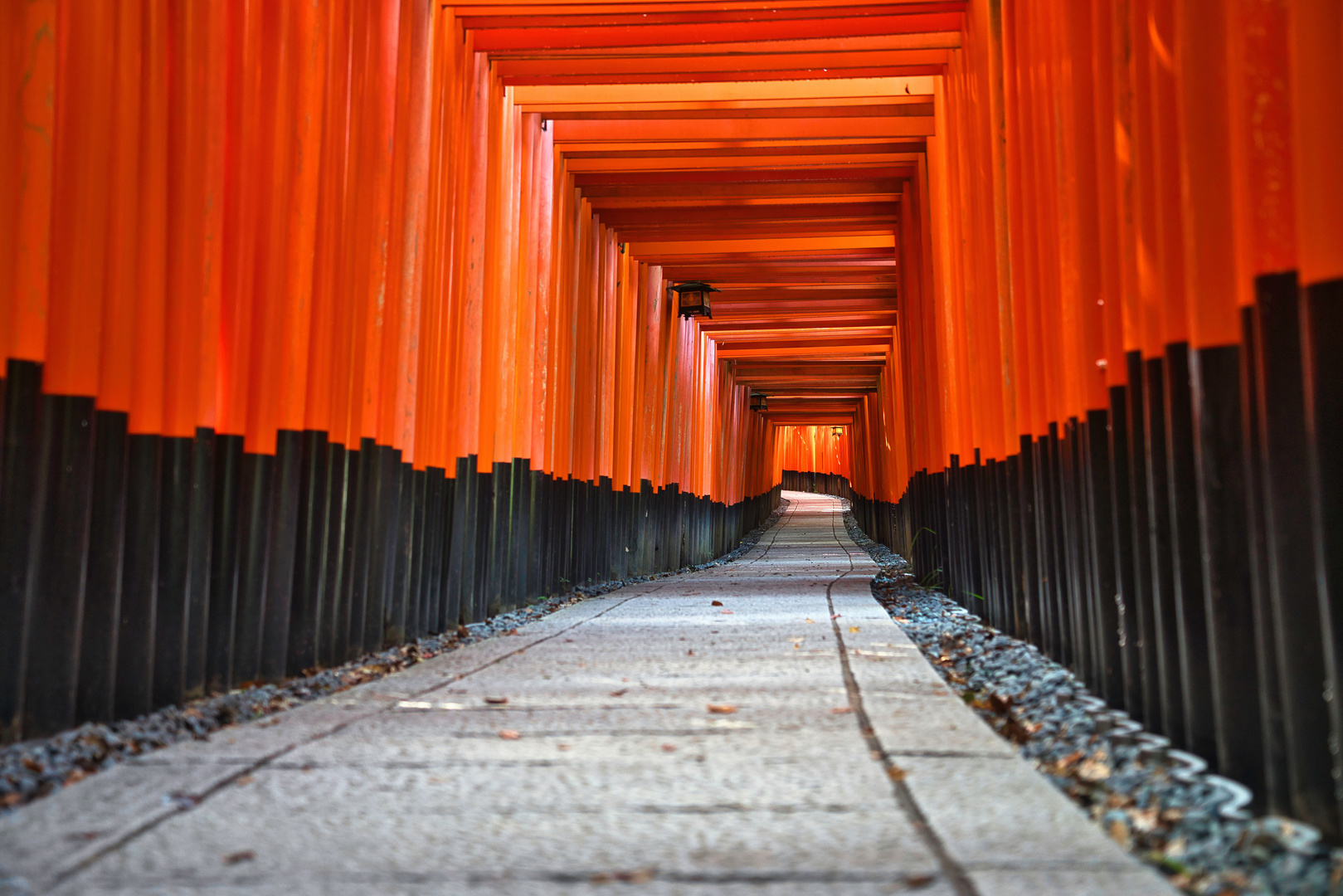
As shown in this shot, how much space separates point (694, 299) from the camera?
14.6m

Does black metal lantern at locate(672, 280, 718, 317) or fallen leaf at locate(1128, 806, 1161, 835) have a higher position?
black metal lantern at locate(672, 280, 718, 317)

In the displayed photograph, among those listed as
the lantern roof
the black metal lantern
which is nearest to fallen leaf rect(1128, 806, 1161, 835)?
the black metal lantern

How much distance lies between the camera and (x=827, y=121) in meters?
9.38

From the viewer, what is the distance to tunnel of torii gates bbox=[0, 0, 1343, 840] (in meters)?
2.33

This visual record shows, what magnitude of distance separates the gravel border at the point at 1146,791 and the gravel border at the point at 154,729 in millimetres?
2452

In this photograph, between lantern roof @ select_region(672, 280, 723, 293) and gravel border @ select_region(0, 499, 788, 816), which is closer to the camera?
gravel border @ select_region(0, 499, 788, 816)

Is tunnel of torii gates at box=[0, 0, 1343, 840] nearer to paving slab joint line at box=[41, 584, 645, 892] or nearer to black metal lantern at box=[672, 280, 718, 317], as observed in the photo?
paving slab joint line at box=[41, 584, 645, 892]

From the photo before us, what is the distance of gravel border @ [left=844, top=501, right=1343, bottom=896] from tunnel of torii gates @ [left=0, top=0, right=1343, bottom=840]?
11 centimetres

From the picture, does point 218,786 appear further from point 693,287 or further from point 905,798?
point 693,287

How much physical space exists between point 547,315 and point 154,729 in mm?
6075

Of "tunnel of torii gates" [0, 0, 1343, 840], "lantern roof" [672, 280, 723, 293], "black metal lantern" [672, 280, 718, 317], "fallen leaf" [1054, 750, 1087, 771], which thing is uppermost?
"lantern roof" [672, 280, 723, 293]

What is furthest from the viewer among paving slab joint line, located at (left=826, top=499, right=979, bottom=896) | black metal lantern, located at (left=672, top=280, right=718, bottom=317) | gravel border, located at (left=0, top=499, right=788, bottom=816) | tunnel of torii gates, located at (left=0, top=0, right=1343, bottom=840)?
black metal lantern, located at (left=672, top=280, right=718, bottom=317)

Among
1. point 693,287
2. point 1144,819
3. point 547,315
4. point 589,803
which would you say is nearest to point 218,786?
point 589,803

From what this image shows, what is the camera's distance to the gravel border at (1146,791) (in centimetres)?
192
